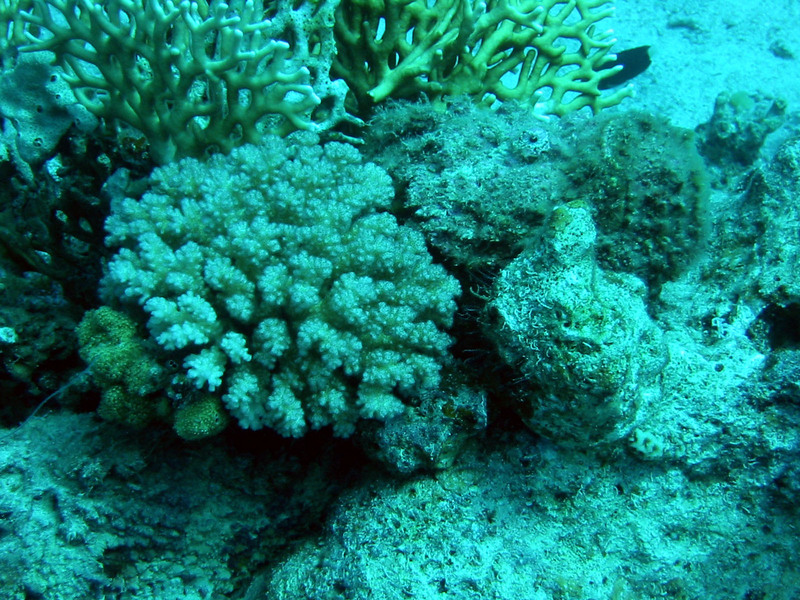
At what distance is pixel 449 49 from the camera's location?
11.2 ft

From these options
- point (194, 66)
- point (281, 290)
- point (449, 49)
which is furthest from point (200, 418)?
point (449, 49)

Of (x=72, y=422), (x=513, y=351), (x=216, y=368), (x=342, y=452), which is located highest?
(x=216, y=368)

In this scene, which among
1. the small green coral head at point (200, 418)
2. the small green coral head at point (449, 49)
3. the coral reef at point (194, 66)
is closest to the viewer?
the small green coral head at point (200, 418)

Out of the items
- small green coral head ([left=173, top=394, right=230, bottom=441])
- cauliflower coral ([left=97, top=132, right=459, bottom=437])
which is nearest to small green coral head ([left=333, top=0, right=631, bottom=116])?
cauliflower coral ([left=97, top=132, right=459, bottom=437])

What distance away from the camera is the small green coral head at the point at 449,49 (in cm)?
332

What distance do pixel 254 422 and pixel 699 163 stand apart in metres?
2.88

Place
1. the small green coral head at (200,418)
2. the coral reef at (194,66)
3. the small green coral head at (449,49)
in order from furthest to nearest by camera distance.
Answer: the small green coral head at (449,49) → the coral reef at (194,66) → the small green coral head at (200,418)

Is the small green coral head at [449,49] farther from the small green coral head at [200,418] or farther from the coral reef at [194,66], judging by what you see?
the small green coral head at [200,418]

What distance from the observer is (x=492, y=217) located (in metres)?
2.57

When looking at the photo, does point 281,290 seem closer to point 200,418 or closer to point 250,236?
point 250,236

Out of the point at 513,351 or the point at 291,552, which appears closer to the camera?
the point at 513,351

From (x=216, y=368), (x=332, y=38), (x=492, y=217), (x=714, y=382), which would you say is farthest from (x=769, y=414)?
(x=332, y=38)

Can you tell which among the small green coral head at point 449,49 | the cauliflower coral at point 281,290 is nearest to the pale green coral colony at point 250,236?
the cauliflower coral at point 281,290

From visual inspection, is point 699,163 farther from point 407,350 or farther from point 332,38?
point 332,38
